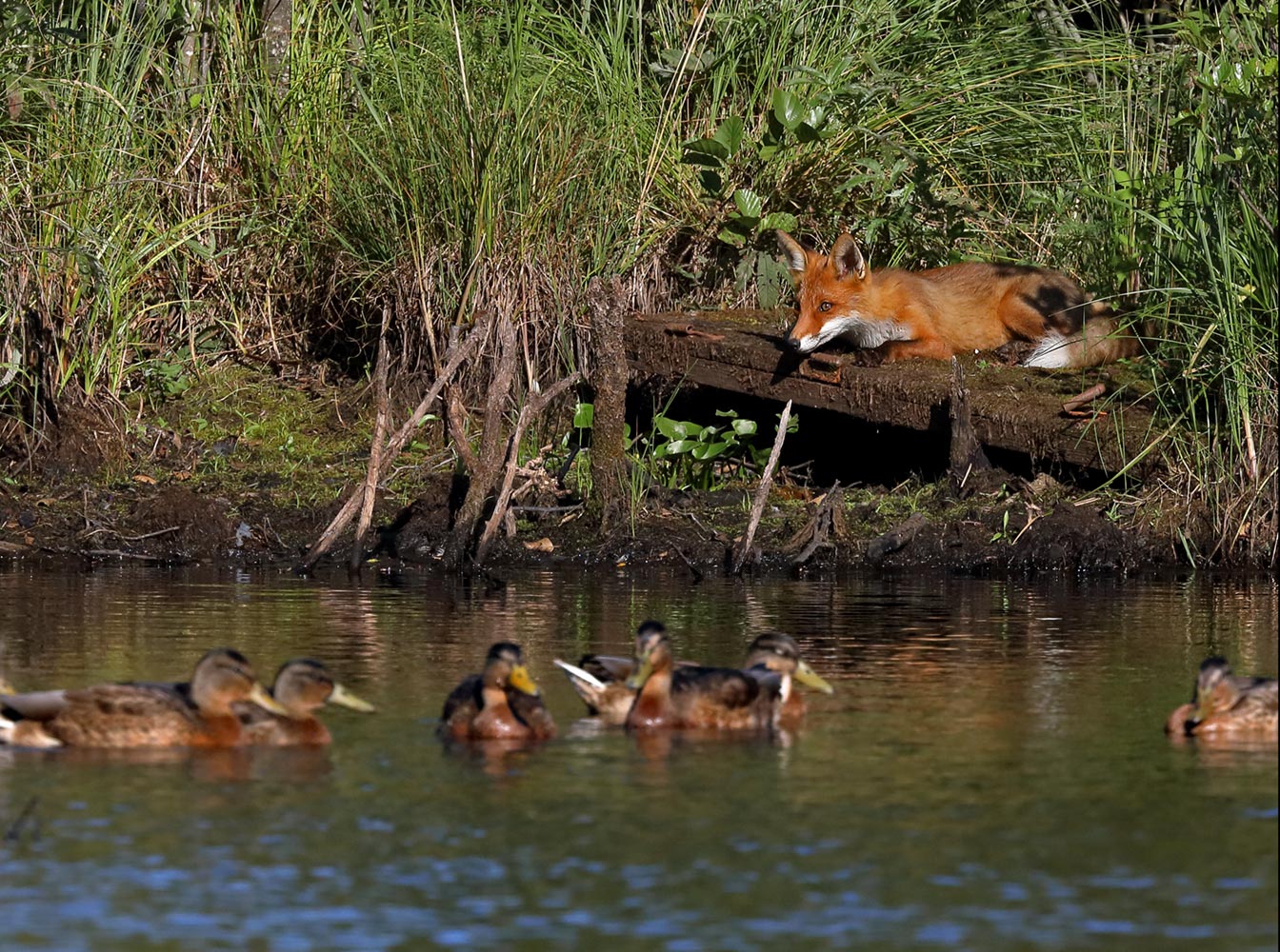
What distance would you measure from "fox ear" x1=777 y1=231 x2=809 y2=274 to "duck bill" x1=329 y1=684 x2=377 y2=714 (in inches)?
260

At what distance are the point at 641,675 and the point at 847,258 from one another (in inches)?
249

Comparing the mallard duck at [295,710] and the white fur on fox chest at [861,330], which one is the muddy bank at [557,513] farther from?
the mallard duck at [295,710]

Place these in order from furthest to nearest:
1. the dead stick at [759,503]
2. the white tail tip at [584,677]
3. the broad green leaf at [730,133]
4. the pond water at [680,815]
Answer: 1. the broad green leaf at [730,133]
2. the dead stick at [759,503]
3. the white tail tip at [584,677]
4. the pond water at [680,815]

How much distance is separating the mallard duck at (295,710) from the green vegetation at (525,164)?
21.5 ft

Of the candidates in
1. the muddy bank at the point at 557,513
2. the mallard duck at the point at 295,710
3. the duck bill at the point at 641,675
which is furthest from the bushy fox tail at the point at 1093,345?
the mallard duck at the point at 295,710

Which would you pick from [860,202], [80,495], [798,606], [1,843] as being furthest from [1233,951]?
[860,202]

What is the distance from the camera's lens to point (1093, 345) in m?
13.5

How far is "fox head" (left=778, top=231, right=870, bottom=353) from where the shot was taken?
43.6 feet

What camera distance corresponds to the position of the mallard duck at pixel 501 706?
290 inches

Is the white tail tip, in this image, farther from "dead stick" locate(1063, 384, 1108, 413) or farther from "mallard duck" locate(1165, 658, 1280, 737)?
"dead stick" locate(1063, 384, 1108, 413)

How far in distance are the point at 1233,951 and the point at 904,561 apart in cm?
774

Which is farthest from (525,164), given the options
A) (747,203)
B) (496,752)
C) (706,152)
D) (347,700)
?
(496,752)

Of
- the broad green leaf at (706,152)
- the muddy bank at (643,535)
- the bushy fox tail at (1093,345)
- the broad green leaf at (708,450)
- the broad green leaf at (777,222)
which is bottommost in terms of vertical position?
the muddy bank at (643,535)

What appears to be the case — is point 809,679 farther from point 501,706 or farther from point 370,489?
point 370,489
